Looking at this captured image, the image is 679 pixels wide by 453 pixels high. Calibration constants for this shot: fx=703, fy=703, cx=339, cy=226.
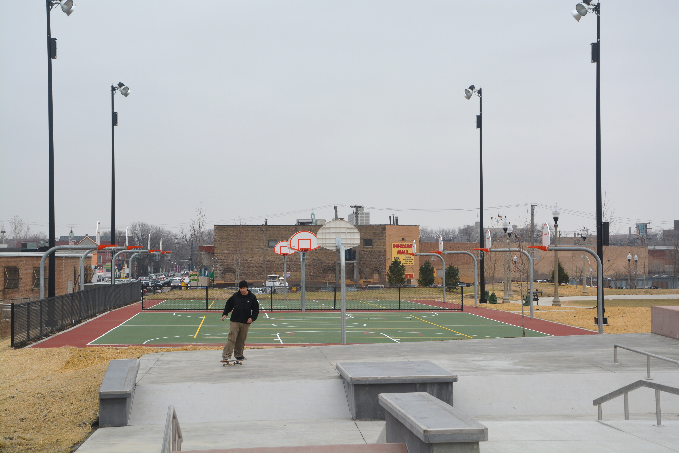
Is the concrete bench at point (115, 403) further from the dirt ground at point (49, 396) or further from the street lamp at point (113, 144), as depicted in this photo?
the street lamp at point (113, 144)

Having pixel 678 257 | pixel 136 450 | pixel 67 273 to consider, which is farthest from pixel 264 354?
pixel 678 257

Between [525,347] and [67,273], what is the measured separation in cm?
5450

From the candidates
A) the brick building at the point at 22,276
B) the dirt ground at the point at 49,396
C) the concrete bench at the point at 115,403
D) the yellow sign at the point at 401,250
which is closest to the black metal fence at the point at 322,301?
the brick building at the point at 22,276

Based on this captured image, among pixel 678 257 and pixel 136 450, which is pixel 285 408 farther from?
pixel 678 257

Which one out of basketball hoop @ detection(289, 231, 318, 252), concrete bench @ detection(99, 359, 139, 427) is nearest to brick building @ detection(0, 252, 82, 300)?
basketball hoop @ detection(289, 231, 318, 252)

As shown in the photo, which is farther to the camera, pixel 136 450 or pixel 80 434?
pixel 80 434

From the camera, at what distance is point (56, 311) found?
28.7 metres

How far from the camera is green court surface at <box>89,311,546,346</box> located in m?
27.5

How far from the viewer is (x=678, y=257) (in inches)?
4375

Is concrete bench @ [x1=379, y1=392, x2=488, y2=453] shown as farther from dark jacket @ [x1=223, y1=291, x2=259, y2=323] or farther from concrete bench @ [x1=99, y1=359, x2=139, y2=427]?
dark jacket @ [x1=223, y1=291, x2=259, y2=323]

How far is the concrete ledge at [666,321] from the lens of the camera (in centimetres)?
2022

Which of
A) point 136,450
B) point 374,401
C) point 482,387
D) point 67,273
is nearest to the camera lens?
point 136,450

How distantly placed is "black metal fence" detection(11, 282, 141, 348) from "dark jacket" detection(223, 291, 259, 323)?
11.8 metres

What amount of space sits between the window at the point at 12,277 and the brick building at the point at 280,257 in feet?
121
